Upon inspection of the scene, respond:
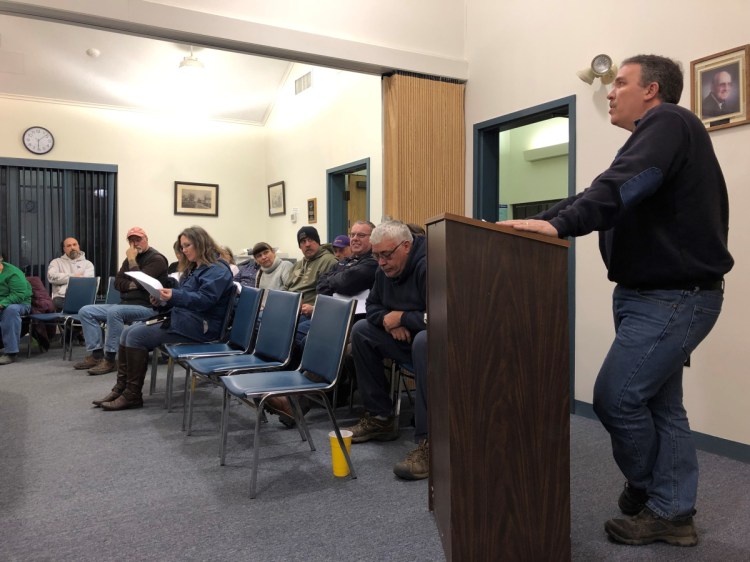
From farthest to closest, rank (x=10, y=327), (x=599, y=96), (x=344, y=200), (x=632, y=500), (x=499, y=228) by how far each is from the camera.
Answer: (x=344, y=200), (x=10, y=327), (x=599, y=96), (x=632, y=500), (x=499, y=228)

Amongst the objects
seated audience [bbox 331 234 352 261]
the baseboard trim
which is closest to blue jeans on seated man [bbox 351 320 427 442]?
the baseboard trim

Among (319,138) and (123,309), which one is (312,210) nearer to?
(319,138)

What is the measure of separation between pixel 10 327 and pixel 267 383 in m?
4.37

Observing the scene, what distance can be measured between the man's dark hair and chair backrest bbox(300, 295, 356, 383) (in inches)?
57.1

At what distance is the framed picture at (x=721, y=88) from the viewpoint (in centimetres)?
280

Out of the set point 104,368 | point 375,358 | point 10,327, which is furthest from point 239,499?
point 10,327

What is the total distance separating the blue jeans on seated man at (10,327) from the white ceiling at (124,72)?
8.37 ft

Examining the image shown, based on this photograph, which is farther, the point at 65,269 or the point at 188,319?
the point at 65,269

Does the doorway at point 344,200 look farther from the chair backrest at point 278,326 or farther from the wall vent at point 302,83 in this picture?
the chair backrest at point 278,326

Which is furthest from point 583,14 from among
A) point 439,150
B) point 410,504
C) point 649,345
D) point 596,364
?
point 410,504

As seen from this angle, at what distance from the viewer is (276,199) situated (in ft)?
25.1

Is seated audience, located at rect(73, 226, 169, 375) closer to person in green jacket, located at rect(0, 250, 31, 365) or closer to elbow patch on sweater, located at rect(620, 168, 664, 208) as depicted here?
person in green jacket, located at rect(0, 250, 31, 365)

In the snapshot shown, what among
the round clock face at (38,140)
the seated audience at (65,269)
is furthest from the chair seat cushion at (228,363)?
the round clock face at (38,140)

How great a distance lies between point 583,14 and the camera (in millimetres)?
3572
